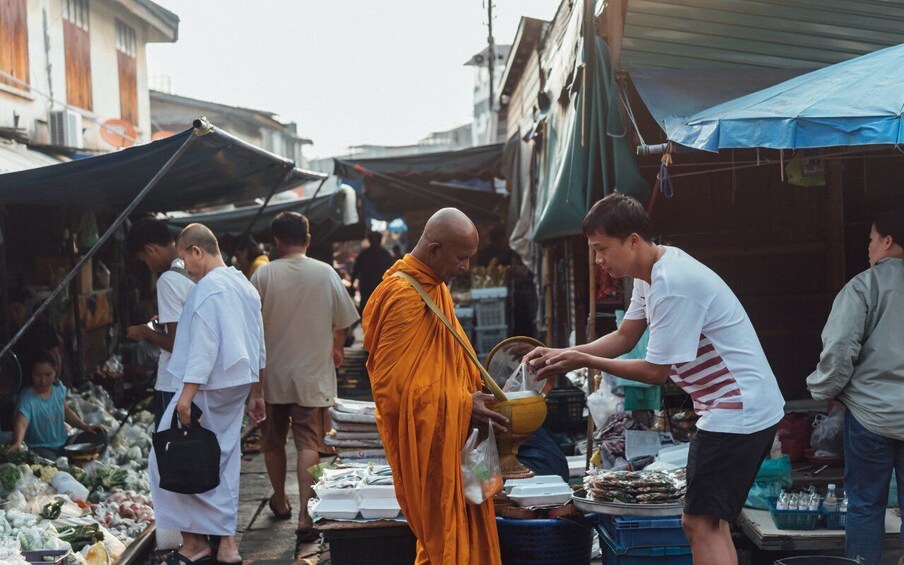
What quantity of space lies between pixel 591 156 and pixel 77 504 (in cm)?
447

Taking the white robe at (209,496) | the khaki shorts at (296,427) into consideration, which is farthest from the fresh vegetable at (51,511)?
the khaki shorts at (296,427)

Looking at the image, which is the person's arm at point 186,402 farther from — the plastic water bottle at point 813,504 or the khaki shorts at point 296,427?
the plastic water bottle at point 813,504

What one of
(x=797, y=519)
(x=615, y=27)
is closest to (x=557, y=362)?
(x=797, y=519)

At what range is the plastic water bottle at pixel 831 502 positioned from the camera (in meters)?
5.28

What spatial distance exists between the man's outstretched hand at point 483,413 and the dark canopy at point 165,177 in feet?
8.73

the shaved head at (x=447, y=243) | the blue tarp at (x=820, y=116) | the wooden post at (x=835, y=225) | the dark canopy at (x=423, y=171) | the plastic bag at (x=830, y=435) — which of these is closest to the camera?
the shaved head at (x=447, y=243)

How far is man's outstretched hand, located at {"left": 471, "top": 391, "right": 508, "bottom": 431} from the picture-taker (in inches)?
180

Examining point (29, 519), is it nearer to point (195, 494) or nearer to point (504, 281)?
point (195, 494)

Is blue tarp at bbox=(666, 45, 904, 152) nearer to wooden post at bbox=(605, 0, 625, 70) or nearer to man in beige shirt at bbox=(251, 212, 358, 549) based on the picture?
wooden post at bbox=(605, 0, 625, 70)

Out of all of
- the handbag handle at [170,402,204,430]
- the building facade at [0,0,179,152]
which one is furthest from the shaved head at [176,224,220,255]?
the building facade at [0,0,179,152]

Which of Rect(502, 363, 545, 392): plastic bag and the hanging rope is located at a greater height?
the hanging rope

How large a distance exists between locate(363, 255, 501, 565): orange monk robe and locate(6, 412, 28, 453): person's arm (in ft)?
13.3

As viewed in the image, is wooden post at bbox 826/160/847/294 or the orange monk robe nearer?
the orange monk robe

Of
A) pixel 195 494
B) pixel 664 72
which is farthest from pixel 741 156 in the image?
pixel 195 494
